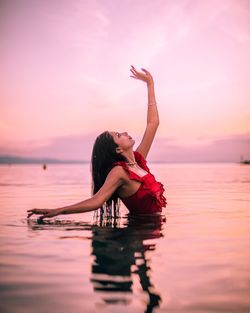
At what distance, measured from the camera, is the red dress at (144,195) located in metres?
7.27

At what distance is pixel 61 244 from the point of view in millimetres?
5367

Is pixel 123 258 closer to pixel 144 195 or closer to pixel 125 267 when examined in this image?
pixel 125 267

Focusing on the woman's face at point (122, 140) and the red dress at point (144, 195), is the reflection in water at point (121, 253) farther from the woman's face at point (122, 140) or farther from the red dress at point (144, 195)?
the woman's face at point (122, 140)

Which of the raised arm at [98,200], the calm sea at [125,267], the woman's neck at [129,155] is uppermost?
the woman's neck at [129,155]

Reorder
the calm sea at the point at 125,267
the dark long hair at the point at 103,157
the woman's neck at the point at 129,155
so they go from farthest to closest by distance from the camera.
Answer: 1. the woman's neck at the point at 129,155
2. the dark long hair at the point at 103,157
3. the calm sea at the point at 125,267

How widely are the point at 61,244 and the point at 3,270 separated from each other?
4.25 ft

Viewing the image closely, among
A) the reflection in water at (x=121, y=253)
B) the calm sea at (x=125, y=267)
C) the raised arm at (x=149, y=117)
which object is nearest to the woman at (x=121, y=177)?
the reflection in water at (x=121, y=253)

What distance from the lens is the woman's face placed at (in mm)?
7199

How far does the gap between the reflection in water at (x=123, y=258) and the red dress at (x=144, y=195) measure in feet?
1.58

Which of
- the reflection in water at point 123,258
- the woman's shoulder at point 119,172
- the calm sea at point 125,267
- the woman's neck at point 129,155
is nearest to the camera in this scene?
the calm sea at point 125,267

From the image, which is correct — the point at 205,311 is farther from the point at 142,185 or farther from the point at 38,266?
the point at 142,185

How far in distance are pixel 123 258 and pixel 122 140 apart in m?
3.09

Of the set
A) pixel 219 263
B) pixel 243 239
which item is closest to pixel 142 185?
pixel 243 239

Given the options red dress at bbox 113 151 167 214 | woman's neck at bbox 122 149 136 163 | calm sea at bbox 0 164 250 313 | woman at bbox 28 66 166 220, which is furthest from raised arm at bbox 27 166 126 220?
woman's neck at bbox 122 149 136 163
